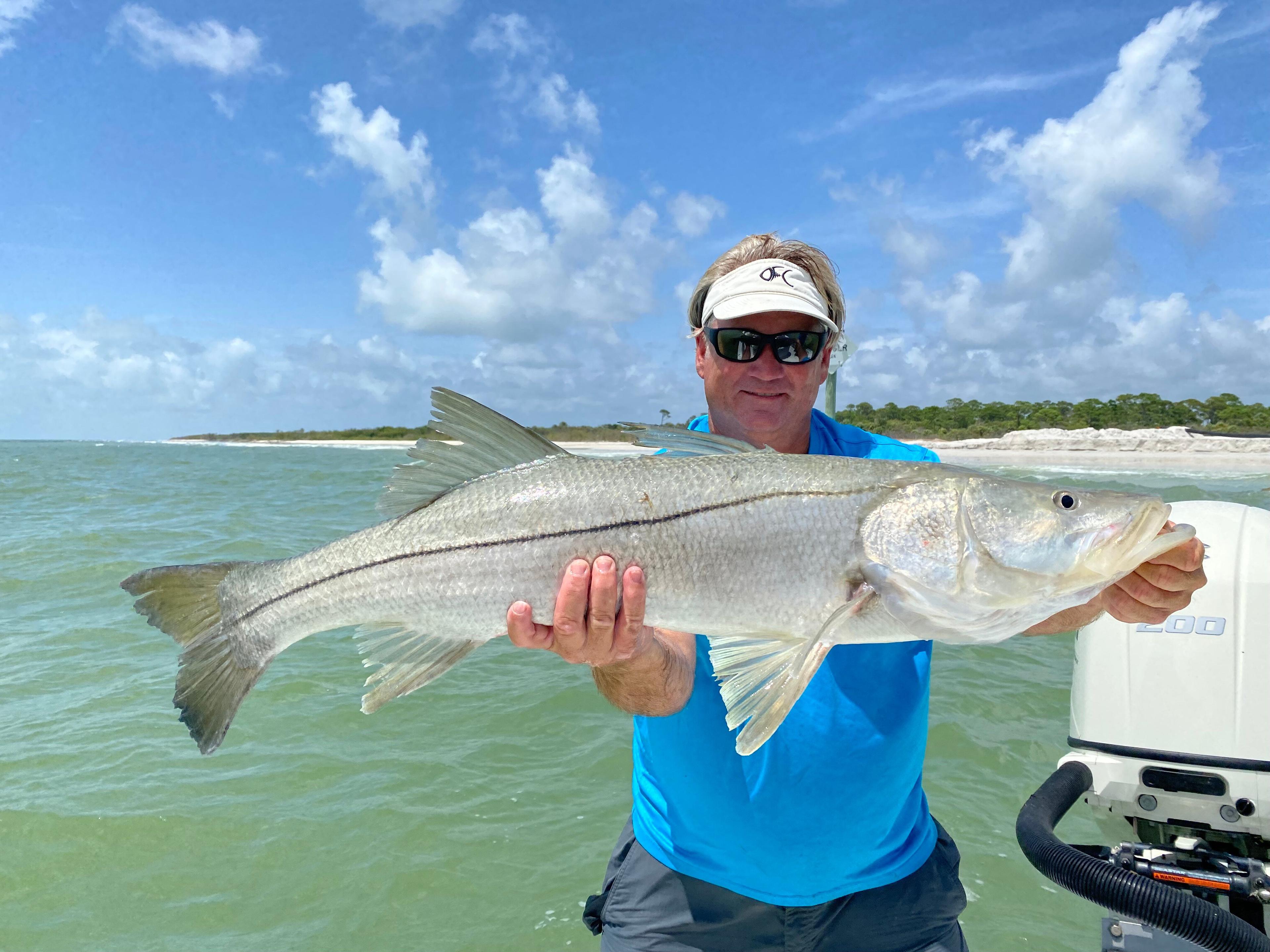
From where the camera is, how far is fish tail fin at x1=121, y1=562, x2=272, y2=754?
2.45 metres

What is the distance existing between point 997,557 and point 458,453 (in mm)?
1645

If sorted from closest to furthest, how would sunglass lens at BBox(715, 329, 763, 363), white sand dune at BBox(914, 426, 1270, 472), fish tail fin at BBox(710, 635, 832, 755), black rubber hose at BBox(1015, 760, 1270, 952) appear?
black rubber hose at BBox(1015, 760, 1270, 952)
fish tail fin at BBox(710, 635, 832, 755)
sunglass lens at BBox(715, 329, 763, 363)
white sand dune at BBox(914, 426, 1270, 472)

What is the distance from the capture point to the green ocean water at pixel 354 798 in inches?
169

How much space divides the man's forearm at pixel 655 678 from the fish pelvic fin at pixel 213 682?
1112 mm

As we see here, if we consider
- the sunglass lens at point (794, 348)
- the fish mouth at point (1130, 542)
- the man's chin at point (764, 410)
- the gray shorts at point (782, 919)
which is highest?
the sunglass lens at point (794, 348)

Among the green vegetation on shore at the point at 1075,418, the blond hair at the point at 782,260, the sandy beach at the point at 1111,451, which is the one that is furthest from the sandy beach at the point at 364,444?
the blond hair at the point at 782,260

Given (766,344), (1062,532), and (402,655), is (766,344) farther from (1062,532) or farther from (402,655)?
(402,655)

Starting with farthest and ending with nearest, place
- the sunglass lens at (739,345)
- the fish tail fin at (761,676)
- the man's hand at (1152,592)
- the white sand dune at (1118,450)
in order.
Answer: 1. the white sand dune at (1118,450)
2. the sunglass lens at (739,345)
3. the man's hand at (1152,592)
4. the fish tail fin at (761,676)

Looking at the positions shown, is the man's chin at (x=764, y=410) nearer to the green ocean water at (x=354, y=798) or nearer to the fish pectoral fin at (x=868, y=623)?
the fish pectoral fin at (x=868, y=623)

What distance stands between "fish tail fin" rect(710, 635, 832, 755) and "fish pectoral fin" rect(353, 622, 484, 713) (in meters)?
0.77

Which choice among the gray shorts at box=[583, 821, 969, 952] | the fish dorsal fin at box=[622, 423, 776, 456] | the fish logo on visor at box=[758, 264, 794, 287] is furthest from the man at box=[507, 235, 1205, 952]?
the fish logo on visor at box=[758, 264, 794, 287]

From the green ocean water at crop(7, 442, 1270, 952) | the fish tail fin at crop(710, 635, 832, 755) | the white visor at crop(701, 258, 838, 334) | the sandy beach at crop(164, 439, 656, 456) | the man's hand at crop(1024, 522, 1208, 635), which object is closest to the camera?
the fish tail fin at crop(710, 635, 832, 755)

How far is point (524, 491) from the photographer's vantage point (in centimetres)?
237

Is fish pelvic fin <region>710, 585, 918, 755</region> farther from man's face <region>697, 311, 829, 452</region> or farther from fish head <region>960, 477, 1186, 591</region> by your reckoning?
man's face <region>697, 311, 829, 452</region>
